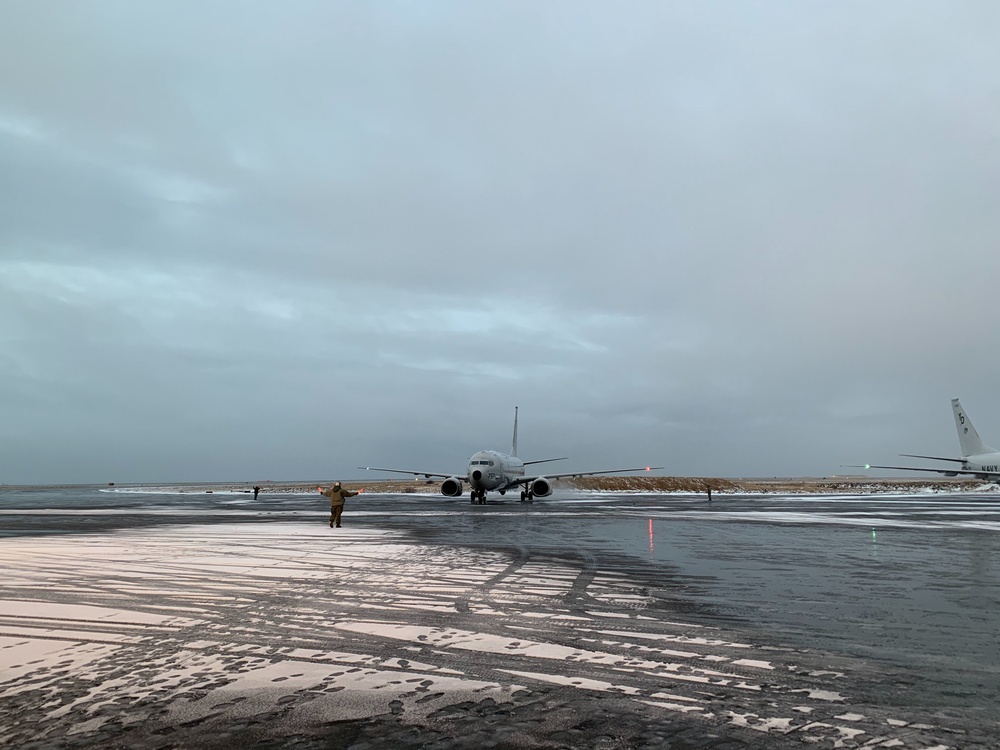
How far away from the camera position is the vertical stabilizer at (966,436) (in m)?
54.8

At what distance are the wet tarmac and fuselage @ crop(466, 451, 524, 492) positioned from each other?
27.9 m

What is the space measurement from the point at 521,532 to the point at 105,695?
15.5 m

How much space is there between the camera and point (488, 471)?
4138 cm

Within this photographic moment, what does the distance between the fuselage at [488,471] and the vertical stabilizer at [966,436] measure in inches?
1698

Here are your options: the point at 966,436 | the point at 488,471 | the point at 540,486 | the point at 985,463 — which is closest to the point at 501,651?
the point at 488,471

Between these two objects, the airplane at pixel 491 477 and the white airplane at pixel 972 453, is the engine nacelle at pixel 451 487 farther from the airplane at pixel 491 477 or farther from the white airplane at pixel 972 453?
the white airplane at pixel 972 453

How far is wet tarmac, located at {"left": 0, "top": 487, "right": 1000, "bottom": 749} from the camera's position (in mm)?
4094

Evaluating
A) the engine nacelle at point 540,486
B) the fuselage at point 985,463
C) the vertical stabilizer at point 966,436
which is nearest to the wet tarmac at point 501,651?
the engine nacelle at point 540,486

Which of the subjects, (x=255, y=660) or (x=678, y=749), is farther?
(x=255, y=660)

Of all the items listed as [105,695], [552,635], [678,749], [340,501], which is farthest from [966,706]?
[340,501]

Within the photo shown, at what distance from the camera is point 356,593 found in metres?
8.95

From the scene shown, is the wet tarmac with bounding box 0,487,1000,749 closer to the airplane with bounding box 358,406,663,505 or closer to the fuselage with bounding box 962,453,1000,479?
the airplane with bounding box 358,406,663,505

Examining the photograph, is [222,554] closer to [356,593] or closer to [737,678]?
[356,593]

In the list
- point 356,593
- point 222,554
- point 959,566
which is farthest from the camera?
point 222,554
